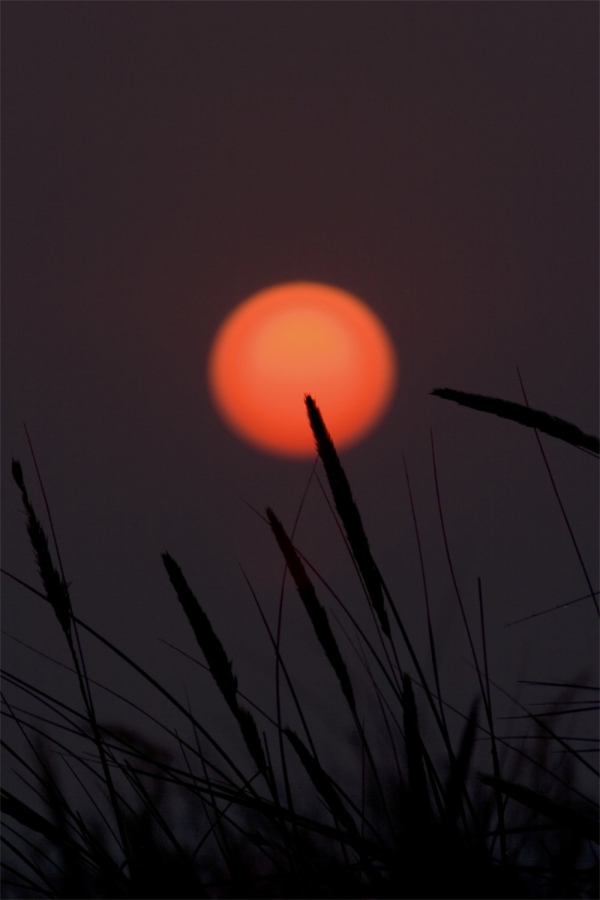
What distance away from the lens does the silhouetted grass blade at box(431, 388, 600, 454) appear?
2.75ft

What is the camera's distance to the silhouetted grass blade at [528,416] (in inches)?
33.0

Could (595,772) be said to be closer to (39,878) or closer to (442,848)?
(442,848)

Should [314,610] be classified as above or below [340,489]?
below

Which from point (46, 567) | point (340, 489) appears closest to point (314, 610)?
point (340, 489)

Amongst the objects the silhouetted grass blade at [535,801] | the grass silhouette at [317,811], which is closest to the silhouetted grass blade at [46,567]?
the grass silhouette at [317,811]

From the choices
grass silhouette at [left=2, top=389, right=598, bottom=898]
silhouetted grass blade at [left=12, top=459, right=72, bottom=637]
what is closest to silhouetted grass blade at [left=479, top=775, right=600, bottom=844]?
grass silhouette at [left=2, top=389, right=598, bottom=898]

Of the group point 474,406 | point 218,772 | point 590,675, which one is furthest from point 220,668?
point 590,675

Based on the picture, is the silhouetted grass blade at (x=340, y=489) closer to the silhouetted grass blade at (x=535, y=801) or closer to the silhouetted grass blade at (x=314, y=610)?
the silhouetted grass blade at (x=314, y=610)

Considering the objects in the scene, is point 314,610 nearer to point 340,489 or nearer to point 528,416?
point 340,489

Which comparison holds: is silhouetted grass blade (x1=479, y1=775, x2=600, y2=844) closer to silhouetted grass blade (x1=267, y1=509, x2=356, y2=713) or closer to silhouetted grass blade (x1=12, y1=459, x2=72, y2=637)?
silhouetted grass blade (x1=267, y1=509, x2=356, y2=713)

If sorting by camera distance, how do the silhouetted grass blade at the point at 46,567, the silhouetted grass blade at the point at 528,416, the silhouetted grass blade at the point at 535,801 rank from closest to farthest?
the silhouetted grass blade at the point at 535,801
the silhouetted grass blade at the point at 528,416
the silhouetted grass blade at the point at 46,567

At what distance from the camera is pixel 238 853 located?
126 cm

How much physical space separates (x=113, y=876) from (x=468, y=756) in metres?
0.45

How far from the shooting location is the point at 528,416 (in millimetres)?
881
